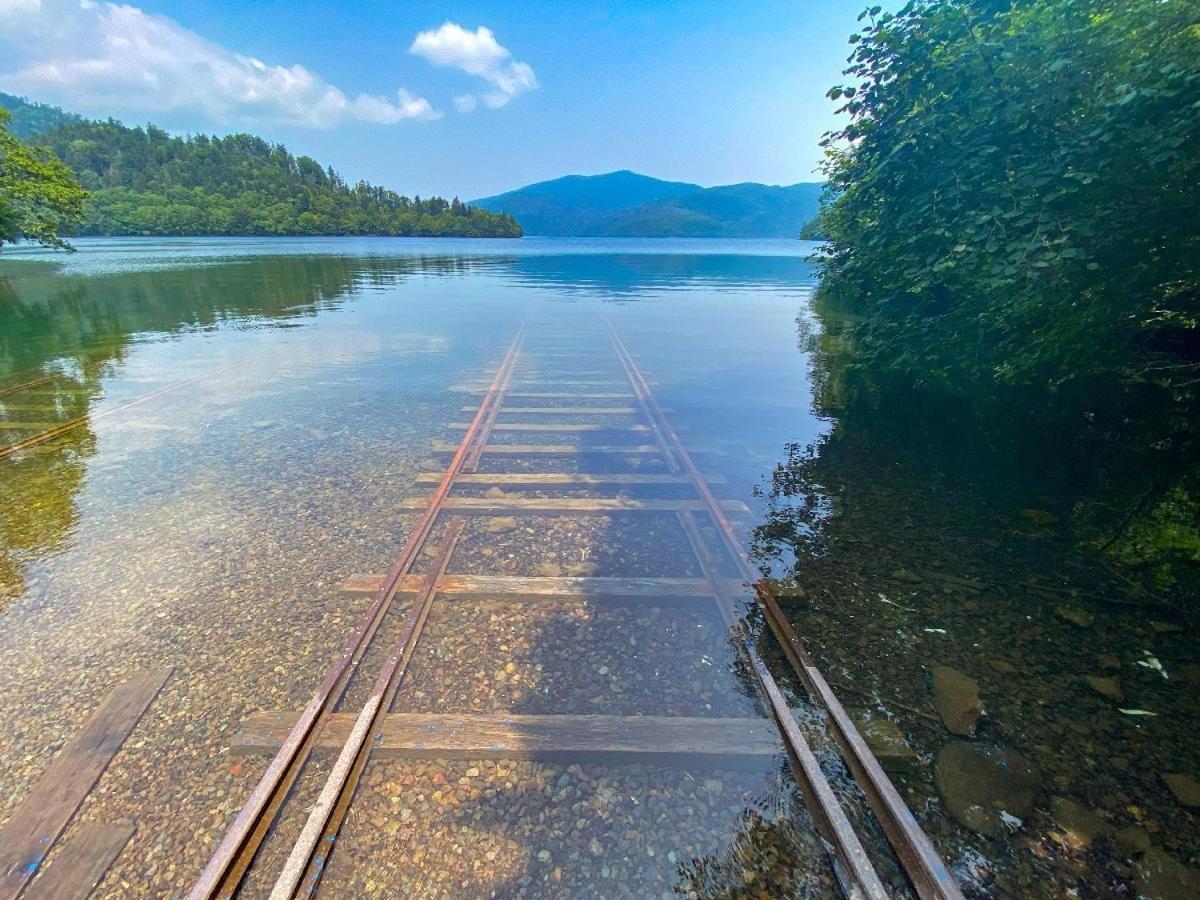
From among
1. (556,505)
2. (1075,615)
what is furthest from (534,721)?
(1075,615)

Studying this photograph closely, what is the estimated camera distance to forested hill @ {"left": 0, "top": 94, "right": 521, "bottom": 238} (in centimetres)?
12662

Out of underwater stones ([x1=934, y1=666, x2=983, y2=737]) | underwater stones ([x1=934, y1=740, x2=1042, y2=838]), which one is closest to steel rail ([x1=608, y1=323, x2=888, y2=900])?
underwater stones ([x1=934, y1=740, x2=1042, y2=838])

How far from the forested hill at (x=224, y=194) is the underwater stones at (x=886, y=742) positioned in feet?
515

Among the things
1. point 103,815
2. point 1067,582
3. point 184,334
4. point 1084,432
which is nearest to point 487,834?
point 103,815

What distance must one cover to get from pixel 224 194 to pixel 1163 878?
197 m

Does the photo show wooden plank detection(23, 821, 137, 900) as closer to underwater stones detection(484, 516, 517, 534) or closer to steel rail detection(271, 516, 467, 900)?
steel rail detection(271, 516, 467, 900)

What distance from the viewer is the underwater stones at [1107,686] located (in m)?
4.32

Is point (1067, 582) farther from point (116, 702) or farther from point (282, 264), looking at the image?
point (282, 264)

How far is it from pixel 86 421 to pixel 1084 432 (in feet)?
59.4

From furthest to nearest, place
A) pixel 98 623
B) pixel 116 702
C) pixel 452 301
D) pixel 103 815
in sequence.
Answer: pixel 452 301, pixel 98 623, pixel 116 702, pixel 103 815

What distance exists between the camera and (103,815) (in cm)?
327

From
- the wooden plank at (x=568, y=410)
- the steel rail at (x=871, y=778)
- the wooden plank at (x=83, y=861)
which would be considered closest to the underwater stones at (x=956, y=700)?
the steel rail at (x=871, y=778)

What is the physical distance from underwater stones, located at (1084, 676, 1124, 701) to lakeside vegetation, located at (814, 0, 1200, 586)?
2.37 metres

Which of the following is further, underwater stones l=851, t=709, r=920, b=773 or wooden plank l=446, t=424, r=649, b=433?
wooden plank l=446, t=424, r=649, b=433
